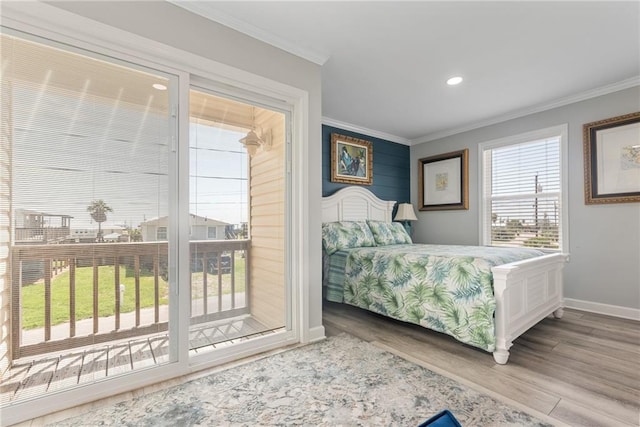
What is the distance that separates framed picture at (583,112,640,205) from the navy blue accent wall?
2368 millimetres

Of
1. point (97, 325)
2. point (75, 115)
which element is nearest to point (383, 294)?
point (97, 325)

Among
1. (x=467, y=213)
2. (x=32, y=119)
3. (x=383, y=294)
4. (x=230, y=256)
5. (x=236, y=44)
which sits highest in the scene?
(x=236, y=44)

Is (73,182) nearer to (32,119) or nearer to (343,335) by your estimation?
(32,119)

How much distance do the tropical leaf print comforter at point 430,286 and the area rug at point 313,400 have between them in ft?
1.79

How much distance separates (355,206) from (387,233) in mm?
611

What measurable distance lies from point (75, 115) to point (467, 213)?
457 cm

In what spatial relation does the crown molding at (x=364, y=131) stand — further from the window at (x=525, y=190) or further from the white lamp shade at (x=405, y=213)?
the window at (x=525, y=190)

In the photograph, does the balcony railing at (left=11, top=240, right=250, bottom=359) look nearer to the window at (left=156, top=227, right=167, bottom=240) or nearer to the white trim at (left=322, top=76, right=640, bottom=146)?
the window at (left=156, top=227, right=167, bottom=240)

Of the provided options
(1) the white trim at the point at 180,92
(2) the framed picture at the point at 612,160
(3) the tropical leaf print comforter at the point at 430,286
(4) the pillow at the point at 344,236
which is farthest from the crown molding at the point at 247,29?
(2) the framed picture at the point at 612,160

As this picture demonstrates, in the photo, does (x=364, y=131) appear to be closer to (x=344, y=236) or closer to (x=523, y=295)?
(x=344, y=236)

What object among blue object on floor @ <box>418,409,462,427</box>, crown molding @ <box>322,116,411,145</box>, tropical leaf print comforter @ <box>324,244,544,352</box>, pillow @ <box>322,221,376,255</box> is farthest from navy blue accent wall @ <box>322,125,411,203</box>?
blue object on floor @ <box>418,409,462,427</box>

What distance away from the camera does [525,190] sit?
392cm

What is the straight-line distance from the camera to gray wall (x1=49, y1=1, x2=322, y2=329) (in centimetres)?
175

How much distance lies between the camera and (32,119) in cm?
156
